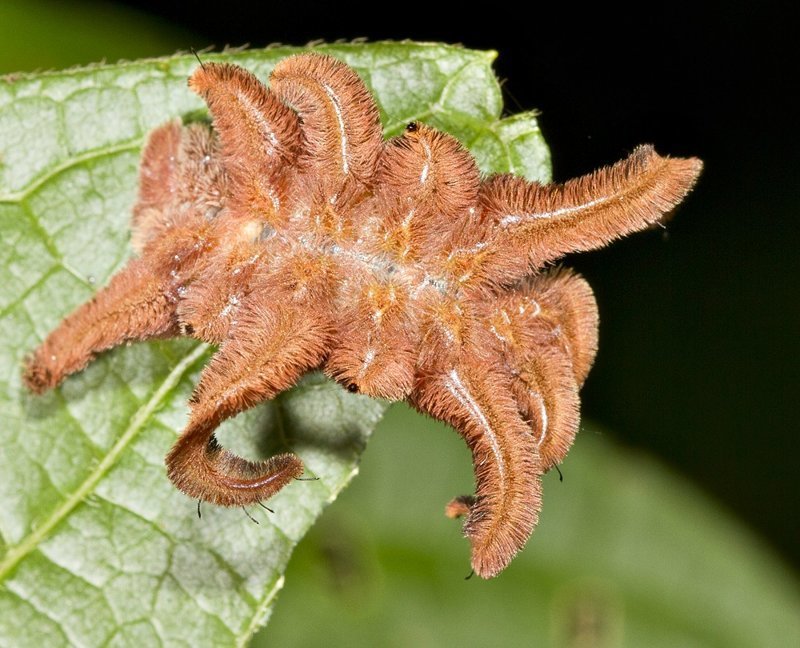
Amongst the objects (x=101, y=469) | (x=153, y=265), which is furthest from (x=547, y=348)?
(x=101, y=469)

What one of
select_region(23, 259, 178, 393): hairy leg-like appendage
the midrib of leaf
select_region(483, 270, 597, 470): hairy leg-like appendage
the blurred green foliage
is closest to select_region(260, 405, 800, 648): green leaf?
the blurred green foliage

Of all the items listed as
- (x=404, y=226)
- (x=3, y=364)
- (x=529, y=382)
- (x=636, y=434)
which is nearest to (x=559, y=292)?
(x=529, y=382)

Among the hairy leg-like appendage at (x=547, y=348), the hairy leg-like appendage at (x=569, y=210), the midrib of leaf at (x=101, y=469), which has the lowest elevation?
the midrib of leaf at (x=101, y=469)

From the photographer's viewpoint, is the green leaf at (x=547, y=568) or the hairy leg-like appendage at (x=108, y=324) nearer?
the hairy leg-like appendage at (x=108, y=324)

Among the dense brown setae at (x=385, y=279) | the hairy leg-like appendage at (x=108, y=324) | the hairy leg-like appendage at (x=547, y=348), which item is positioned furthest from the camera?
the hairy leg-like appendage at (x=108, y=324)

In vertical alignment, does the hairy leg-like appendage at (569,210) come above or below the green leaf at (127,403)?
above

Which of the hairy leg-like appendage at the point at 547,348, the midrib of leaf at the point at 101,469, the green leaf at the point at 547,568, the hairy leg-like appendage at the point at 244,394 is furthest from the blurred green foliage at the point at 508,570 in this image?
the hairy leg-like appendage at the point at 244,394

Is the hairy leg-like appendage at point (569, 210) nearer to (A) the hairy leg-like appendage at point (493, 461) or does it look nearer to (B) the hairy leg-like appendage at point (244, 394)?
(A) the hairy leg-like appendage at point (493, 461)
